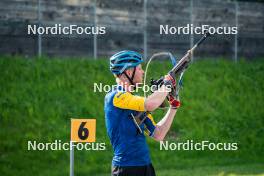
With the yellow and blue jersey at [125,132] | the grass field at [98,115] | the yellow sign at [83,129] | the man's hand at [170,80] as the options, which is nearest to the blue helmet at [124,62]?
the yellow and blue jersey at [125,132]

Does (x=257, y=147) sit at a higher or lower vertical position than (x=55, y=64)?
lower

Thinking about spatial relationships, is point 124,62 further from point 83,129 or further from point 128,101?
point 83,129

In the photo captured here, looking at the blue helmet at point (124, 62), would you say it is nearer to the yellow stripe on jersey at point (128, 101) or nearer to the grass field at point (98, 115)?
the yellow stripe on jersey at point (128, 101)

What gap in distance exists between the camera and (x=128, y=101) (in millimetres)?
4926

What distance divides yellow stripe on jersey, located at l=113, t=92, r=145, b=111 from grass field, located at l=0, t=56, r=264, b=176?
258 inches

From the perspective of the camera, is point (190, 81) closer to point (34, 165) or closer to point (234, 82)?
point (234, 82)

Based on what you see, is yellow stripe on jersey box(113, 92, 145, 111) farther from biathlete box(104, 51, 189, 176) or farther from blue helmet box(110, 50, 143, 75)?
blue helmet box(110, 50, 143, 75)

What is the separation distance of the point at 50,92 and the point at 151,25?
176 inches

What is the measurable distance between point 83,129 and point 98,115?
213 inches

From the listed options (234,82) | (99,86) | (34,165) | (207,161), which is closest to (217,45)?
(234,82)

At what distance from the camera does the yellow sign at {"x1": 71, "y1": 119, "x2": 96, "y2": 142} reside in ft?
26.2

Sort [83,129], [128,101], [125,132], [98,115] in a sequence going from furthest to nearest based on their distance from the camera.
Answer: [98,115] < [83,129] < [125,132] < [128,101]

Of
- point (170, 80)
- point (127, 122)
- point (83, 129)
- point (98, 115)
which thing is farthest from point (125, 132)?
point (98, 115)

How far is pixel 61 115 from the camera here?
1308 cm
